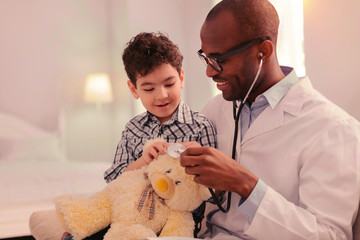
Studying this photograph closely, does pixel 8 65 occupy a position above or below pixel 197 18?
below

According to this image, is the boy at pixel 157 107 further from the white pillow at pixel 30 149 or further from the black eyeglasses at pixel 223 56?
the white pillow at pixel 30 149

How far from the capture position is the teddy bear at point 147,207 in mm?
1312

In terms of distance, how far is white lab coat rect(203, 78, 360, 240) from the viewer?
1156mm

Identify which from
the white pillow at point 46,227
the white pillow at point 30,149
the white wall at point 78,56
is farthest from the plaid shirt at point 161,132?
the white wall at point 78,56

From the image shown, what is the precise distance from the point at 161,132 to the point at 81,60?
3.97 meters

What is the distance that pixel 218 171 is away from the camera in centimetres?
116

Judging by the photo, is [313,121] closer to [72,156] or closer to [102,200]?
[102,200]

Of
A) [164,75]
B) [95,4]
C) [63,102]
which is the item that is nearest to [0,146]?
[63,102]

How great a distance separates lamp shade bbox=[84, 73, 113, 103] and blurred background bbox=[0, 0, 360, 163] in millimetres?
17

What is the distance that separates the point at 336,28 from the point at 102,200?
1.47 meters

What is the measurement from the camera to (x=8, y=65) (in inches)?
200

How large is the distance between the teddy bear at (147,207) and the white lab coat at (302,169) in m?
0.17

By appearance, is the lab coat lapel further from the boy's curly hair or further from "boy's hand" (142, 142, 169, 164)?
the boy's curly hair

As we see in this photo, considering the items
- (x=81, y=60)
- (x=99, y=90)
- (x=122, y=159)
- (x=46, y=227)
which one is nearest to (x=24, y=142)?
(x=99, y=90)
